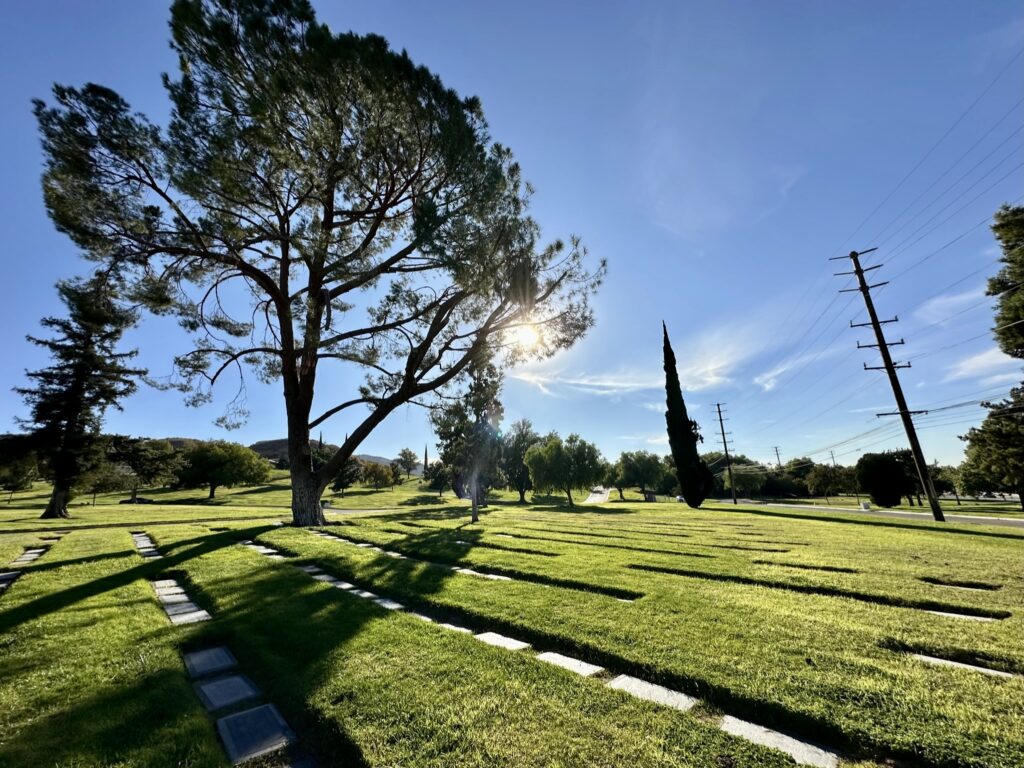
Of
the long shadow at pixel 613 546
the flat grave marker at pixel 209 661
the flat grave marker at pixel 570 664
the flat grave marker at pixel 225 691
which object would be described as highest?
the long shadow at pixel 613 546

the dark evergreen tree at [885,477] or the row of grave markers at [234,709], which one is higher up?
the dark evergreen tree at [885,477]

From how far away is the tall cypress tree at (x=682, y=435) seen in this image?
75.4 ft

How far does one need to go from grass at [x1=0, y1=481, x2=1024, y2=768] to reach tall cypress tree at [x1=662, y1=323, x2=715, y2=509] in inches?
642

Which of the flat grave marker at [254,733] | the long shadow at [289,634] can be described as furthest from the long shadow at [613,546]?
the flat grave marker at [254,733]

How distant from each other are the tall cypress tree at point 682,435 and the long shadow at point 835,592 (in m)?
17.9

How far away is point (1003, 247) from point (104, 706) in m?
32.9

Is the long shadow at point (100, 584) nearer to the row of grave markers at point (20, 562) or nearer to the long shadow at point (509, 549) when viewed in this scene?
the row of grave markers at point (20, 562)

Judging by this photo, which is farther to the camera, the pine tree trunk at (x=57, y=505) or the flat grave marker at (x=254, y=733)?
the pine tree trunk at (x=57, y=505)

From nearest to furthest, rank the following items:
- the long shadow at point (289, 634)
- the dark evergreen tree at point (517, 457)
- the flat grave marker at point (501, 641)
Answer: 1. the long shadow at point (289, 634)
2. the flat grave marker at point (501, 641)
3. the dark evergreen tree at point (517, 457)

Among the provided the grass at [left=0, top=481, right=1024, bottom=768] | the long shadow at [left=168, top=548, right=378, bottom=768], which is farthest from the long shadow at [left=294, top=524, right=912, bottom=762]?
the long shadow at [left=168, top=548, right=378, bottom=768]

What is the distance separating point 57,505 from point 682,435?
115 ft

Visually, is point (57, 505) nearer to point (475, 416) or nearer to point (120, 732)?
point (475, 416)

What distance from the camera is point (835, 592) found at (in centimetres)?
516

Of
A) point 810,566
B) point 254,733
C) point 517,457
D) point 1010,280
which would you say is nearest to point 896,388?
point 1010,280
